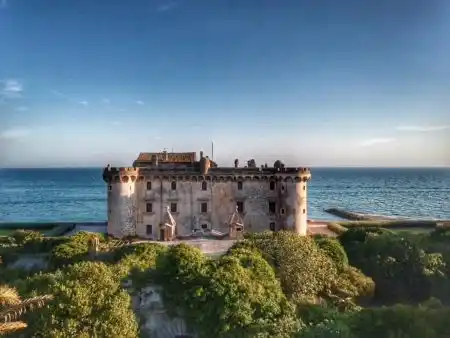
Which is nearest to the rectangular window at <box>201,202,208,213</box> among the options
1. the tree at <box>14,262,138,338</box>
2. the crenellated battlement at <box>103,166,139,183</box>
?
the crenellated battlement at <box>103,166,139,183</box>

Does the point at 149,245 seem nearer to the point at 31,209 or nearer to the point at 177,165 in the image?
the point at 177,165

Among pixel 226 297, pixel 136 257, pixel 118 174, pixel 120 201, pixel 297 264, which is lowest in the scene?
pixel 226 297

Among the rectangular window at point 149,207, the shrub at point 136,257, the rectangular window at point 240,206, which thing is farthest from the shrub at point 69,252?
the rectangular window at point 240,206


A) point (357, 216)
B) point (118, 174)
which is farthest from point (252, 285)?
point (357, 216)

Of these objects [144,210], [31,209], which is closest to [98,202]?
[31,209]

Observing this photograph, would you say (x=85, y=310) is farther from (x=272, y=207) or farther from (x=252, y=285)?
(x=272, y=207)
